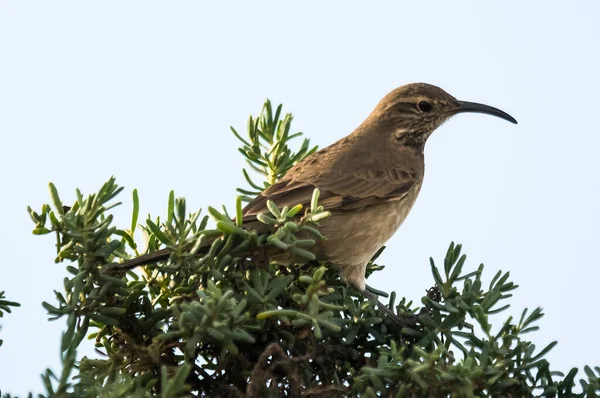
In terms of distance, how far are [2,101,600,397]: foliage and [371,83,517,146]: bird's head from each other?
3379 millimetres

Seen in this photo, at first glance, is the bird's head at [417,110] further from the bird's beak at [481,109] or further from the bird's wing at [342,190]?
the bird's wing at [342,190]

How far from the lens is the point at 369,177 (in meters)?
6.32

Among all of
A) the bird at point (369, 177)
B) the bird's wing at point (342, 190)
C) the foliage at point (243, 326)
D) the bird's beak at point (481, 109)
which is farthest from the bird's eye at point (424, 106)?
the foliage at point (243, 326)

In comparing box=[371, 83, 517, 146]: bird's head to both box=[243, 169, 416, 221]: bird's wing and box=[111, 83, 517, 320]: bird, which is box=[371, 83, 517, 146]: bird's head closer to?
box=[111, 83, 517, 320]: bird

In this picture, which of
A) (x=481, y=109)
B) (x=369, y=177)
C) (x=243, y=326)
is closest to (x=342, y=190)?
(x=369, y=177)

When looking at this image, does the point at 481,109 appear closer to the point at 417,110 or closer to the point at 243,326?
the point at 417,110

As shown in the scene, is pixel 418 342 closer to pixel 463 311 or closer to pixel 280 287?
pixel 463 311

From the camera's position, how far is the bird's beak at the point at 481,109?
7332 mm

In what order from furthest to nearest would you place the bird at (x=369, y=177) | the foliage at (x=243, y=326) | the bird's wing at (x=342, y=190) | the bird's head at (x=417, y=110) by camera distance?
the bird's head at (x=417, y=110)
the bird at (x=369, y=177)
the bird's wing at (x=342, y=190)
the foliage at (x=243, y=326)

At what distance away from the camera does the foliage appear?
10.4 ft

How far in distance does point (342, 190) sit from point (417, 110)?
5.18ft

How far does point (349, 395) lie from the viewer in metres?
3.26

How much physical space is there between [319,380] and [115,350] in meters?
0.90

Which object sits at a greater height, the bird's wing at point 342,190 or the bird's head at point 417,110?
the bird's head at point 417,110
